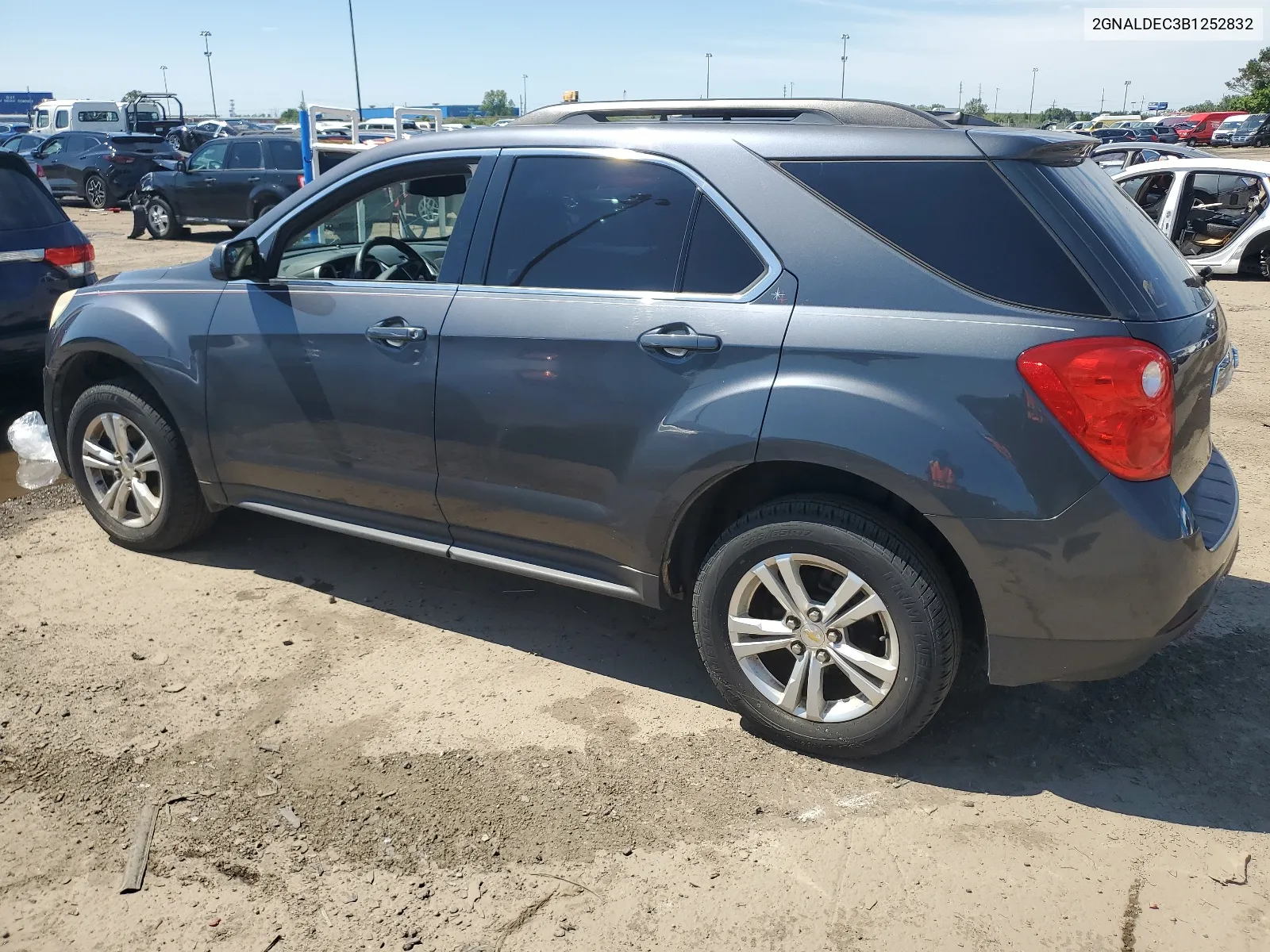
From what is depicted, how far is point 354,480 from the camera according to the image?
3.91 metres

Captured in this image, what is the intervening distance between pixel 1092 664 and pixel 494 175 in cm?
244

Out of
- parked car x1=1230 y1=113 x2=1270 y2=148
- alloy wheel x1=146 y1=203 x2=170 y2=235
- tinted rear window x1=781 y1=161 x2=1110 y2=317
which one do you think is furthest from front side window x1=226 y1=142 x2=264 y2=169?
parked car x1=1230 y1=113 x2=1270 y2=148

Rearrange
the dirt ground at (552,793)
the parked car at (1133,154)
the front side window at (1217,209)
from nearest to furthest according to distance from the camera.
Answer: the dirt ground at (552,793) → the front side window at (1217,209) → the parked car at (1133,154)

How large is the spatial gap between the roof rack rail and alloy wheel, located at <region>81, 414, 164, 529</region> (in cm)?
221

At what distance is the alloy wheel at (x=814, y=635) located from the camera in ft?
9.86

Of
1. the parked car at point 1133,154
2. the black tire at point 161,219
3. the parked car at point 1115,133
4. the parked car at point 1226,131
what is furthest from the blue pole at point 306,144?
the parked car at point 1226,131

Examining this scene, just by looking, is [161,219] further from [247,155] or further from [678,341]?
[678,341]

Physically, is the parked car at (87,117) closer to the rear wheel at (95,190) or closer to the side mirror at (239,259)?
the rear wheel at (95,190)

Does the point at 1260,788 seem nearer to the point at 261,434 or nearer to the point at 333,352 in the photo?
the point at 333,352

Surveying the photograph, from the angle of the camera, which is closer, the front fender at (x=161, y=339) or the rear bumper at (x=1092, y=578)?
the rear bumper at (x=1092, y=578)

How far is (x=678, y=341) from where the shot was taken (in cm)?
310

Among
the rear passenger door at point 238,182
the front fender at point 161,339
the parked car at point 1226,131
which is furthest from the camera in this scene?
the parked car at point 1226,131

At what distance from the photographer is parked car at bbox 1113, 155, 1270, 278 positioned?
39.1 feet

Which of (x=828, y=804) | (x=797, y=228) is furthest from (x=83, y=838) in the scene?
(x=797, y=228)
